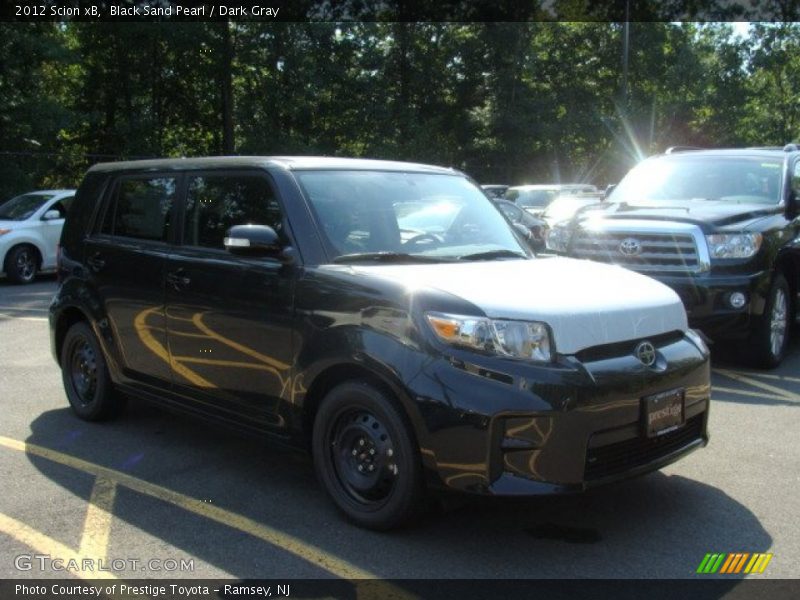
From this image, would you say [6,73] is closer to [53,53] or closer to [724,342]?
[53,53]

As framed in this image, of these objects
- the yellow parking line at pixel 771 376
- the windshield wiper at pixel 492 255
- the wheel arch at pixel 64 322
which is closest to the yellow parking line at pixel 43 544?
the wheel arch at pixel 64 322

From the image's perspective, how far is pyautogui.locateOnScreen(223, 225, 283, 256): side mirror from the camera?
4.20m

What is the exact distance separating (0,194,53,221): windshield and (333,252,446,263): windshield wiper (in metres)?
12.9

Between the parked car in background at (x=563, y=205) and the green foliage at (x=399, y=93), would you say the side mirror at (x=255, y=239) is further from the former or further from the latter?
the green foliage at (x=399, y=93)

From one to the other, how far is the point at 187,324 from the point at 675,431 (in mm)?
2792

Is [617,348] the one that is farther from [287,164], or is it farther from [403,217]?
[287,164]

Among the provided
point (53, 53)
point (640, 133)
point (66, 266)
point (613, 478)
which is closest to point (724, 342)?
point (613, 478)

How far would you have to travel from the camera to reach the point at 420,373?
11.8 feet

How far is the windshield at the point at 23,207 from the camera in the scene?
605 inches

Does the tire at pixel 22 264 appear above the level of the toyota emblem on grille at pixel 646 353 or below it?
below

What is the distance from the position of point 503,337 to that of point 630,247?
4.32m

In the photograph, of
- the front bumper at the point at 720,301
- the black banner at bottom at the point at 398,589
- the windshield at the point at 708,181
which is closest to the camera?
the black banner at bottom at the point at 398,589

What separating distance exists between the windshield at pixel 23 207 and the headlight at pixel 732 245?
12708mm

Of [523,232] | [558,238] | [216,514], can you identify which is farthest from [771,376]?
[216,514]
